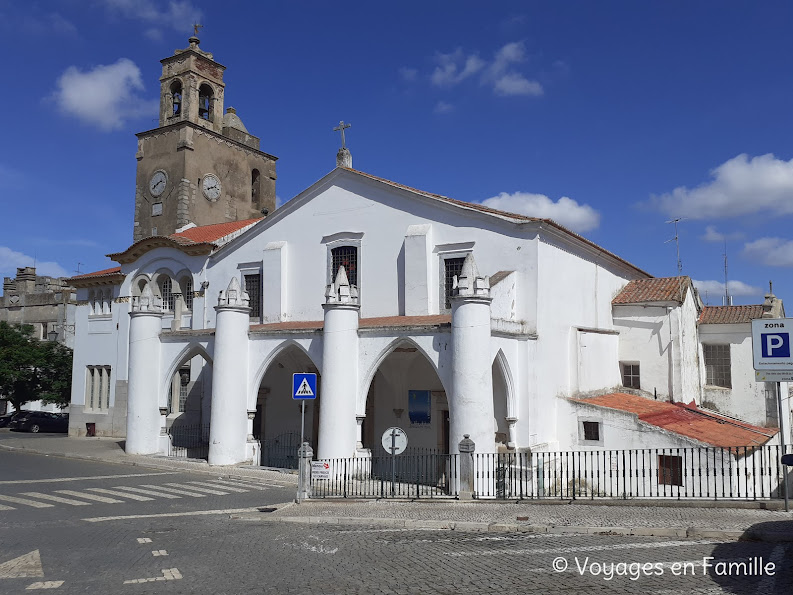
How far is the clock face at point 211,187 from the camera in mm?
35662

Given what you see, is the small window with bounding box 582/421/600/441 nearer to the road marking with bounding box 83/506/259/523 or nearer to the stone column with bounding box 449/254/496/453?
the stone column with bounding box 449/254/496/453

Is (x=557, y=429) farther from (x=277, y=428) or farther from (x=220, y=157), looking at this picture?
(x=220, y=157)

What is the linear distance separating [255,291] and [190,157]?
1213 cm

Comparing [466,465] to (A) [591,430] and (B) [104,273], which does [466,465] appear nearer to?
(A) [591,430]

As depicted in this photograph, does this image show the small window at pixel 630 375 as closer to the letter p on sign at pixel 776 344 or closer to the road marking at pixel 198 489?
the letter p on sign at pixel 776 344

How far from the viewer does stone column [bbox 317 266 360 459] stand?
1948 centimetres

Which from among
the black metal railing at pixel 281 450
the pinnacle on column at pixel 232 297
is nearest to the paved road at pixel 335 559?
the pinnacle on column at pixel 232 297

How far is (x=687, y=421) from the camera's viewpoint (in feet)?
67.2

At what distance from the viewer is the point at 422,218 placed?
73.4 ft

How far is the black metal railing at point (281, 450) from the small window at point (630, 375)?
1138 centimetres

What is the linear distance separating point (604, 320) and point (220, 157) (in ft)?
72.2

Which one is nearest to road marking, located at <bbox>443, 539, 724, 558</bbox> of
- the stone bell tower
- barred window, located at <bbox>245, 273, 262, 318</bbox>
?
barred window, located at <bbox>245, 273, 262, 318</bbox>

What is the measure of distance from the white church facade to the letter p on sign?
23.6ft

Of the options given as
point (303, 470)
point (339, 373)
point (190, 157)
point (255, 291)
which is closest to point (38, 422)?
point (190, 157)
